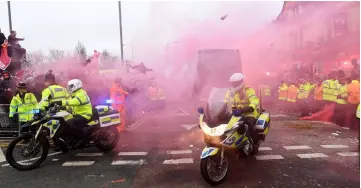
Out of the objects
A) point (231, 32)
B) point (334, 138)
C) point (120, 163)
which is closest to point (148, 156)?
point (120, 163)

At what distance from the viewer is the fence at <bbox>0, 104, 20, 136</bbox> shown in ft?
27.9

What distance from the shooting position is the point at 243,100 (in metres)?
5.57

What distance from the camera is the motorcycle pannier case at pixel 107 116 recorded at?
652 cm

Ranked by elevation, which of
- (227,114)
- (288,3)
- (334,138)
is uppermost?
(288,3)

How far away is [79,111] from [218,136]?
10.4 feet

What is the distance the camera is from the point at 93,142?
6.37 metres

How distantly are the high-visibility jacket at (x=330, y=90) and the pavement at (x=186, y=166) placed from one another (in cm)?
188

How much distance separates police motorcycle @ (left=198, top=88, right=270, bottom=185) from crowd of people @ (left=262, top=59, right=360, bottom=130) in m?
5.36

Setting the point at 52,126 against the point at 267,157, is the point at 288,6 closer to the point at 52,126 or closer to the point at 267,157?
the point at 267,157

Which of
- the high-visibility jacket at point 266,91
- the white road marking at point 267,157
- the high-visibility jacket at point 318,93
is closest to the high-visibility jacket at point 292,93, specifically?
the high-visibility jacket at point 318,93

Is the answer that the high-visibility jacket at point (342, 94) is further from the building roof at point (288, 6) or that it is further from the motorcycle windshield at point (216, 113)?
the building roof at point (288, 6)

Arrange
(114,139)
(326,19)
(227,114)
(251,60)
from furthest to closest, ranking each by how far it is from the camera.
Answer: (251,60) < (326,19) < (114,139) < (227,114)

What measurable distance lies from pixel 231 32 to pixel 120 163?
15821mm

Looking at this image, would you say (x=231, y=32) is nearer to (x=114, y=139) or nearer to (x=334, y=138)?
(x=334, y=138)
